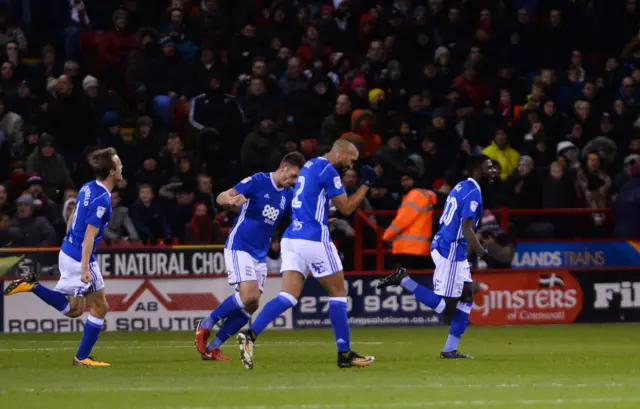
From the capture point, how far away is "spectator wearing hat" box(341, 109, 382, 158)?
904 inches

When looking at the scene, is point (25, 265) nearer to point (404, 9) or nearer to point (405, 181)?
point (405, 181)

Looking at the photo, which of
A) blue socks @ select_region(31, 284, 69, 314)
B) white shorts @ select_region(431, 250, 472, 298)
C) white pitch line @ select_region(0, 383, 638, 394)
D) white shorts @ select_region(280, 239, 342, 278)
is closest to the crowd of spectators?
white shorts @ select_region(431, 250, 472, 298)

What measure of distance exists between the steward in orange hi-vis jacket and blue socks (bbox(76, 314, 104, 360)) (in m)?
7.51

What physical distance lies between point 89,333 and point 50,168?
8834 mm

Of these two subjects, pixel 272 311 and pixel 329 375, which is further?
pixel 272 311

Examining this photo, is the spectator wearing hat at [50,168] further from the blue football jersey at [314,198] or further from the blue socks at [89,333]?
the blue football jersey at [314,198]

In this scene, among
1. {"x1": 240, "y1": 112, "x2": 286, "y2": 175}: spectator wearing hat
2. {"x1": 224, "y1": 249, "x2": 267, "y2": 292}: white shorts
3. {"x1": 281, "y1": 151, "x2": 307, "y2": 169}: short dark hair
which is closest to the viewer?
{"x1": 281, "y1": 151, "x2": 307, "y2": 169}: short dark hair

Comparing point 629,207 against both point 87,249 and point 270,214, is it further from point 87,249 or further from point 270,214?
point 87,249

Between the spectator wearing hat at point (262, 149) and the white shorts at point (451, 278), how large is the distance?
7.67m

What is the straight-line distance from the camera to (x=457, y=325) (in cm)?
1503

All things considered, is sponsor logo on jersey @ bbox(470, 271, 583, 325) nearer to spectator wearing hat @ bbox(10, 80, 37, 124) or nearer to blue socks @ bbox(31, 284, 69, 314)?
spectator wearing hat @ bbox(10, 80, 37, 124)

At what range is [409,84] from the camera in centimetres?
2502

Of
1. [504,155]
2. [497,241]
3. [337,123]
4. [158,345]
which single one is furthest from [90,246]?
[504,155]

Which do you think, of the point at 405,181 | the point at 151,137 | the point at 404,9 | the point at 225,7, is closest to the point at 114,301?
the point at 151,137
